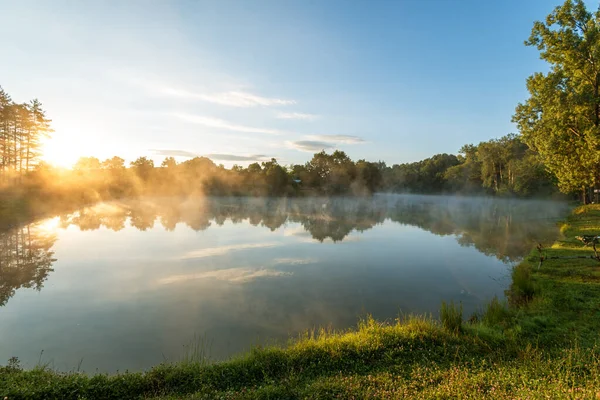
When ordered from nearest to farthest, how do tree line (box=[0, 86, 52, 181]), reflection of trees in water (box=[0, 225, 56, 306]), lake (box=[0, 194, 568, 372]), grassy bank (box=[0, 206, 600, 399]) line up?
grassy bank (box=[0, 206, 600, 399]) → lake (box=[0, 194, 568, 372]) → reflection of trees in water (box=[0, 225, 56, 306]) → tree line (box=[0, 86, 52, 181])

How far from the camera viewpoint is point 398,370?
5457 millimetres

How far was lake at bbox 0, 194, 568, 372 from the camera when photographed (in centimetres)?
791

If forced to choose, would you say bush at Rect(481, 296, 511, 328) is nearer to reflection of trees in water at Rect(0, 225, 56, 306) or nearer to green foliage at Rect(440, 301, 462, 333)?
green foliage at Rect(440, 301, 462, 333)

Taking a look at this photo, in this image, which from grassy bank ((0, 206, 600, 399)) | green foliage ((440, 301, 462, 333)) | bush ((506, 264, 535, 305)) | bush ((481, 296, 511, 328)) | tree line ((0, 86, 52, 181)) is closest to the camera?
grassy bank ((0, 206, 600, 399))

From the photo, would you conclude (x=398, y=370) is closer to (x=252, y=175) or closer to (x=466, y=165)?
(x=252, y=175)

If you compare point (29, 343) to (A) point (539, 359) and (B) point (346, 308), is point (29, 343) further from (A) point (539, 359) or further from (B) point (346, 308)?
(A) point (539, 359)

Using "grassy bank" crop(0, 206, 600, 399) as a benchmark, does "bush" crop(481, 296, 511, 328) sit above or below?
below

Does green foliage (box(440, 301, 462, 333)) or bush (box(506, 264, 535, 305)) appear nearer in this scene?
green foliage (box(440, 301, 462, 333))

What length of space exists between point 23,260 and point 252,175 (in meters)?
69.1

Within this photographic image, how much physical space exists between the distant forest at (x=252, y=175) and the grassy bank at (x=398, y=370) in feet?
156

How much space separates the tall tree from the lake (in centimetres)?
582

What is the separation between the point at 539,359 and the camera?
549 centimetres

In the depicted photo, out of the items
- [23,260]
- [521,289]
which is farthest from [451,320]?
[23,260]

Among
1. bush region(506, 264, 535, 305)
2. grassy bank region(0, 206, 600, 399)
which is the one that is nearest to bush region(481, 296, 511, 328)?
grassy bank region(0, 206, 600, 399)
